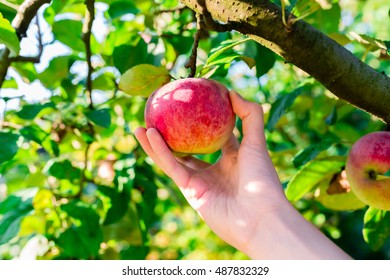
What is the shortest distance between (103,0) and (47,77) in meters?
0.27

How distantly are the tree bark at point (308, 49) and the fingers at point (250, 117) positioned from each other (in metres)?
0.14

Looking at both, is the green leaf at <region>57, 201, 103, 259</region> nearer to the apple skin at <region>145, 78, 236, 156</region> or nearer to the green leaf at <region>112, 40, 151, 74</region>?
the green leaf at <region>112, 40, 151, 74</region>

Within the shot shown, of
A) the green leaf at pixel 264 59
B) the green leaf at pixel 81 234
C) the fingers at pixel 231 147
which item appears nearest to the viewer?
the fingers at pixel 231 147

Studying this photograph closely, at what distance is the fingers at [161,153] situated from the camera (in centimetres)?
98

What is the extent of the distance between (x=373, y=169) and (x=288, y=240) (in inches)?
14.7

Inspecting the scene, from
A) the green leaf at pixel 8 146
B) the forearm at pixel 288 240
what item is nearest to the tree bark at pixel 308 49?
the forearm at pixel 288 240

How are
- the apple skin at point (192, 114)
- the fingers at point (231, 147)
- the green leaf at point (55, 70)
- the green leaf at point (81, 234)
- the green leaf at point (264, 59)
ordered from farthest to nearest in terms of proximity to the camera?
the green leaf at point (55, 70), the green leaf at point (81, 234), the green leaf at point (264, 59), the fingers at point (231, 147), the apple skin at point (192, 114)

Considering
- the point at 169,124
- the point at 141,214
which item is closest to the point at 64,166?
the point at 141,214

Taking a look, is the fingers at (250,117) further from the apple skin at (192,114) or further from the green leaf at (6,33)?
the green leaf at (6,33)

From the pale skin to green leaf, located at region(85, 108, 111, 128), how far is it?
28 centimetres

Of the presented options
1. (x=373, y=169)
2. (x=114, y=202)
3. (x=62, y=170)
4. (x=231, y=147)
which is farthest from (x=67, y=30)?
(x=373, y=169)

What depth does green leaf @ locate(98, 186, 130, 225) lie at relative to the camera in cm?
145

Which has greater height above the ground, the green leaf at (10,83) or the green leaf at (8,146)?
the green leaf at (8,146)

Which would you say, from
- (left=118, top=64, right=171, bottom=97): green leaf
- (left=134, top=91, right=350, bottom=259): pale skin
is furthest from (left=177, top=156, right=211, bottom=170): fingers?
(left=118, top=64, right=171, bottom=97): green leaf
